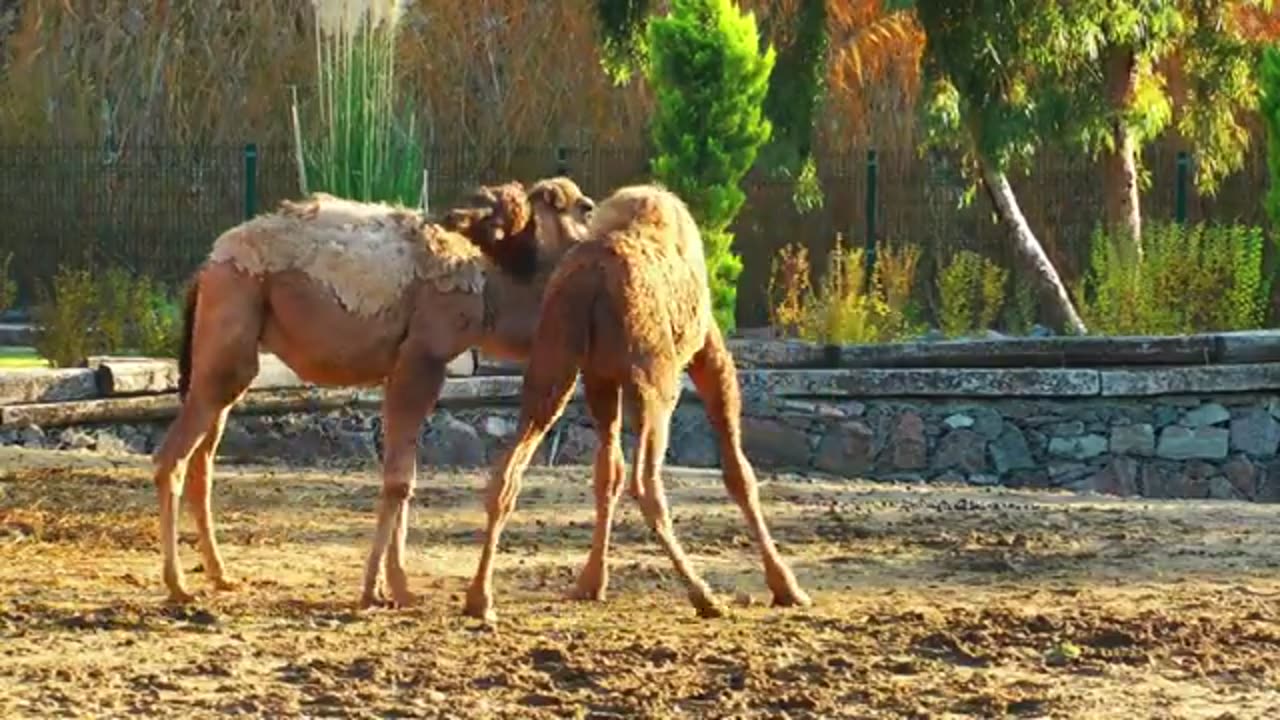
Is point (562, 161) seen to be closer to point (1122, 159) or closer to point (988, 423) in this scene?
point (1122, 159)

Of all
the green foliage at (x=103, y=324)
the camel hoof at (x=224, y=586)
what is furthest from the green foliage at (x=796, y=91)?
the camel hoof at (x=224, y=586)

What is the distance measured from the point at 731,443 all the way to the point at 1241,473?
7114 millimetres

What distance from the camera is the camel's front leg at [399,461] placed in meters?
8.49

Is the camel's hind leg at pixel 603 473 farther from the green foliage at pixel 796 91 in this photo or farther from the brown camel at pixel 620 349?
the green foliage at pixel 796 91

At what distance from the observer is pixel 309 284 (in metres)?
8.71

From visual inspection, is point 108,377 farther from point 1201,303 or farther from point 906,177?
point 906,177

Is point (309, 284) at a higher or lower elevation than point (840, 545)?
higher

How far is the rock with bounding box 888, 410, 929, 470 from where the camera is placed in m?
15.3

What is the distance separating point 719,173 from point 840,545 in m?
8.79

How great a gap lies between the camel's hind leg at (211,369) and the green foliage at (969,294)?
1102 cm

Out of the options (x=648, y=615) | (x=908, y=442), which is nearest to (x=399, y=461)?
(x=648, y=615)

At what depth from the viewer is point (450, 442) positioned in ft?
48.2

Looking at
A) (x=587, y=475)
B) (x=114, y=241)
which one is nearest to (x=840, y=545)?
(x=587, y=475)

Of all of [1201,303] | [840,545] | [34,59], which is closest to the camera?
[840,545]
